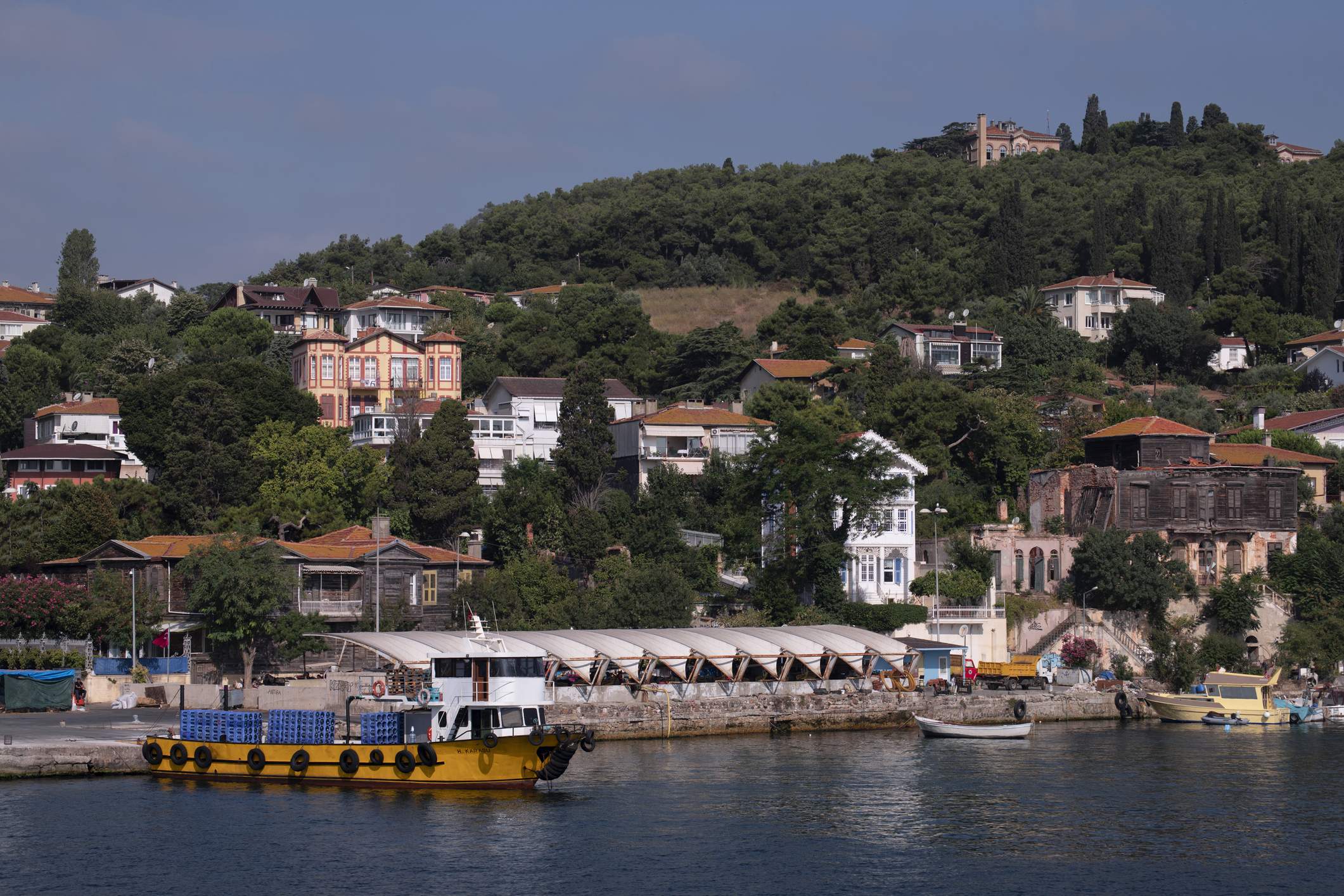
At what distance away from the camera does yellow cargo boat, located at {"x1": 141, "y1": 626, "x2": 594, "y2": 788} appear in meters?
40.3

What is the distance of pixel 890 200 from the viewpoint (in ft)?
489

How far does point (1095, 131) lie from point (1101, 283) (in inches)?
3318

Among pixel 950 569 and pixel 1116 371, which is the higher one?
pixel 1116 371

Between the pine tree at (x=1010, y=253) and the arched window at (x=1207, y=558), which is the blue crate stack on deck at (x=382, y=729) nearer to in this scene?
the arched window at (x=1207, y=558)

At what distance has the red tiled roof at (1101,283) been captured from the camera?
374ft

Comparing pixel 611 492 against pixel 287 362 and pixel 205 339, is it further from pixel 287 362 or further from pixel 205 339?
pixel 205 339

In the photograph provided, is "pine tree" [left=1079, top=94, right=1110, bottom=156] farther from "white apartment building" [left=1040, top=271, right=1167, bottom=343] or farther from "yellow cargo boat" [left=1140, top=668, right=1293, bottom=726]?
"yellow cargo boat" [left=1140, top=668, right=1293, bottom=726]

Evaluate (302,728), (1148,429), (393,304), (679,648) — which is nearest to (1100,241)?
(1148,429)

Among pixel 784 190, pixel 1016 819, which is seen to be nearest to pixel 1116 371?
pixel 784 190

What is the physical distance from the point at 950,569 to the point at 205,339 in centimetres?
5501

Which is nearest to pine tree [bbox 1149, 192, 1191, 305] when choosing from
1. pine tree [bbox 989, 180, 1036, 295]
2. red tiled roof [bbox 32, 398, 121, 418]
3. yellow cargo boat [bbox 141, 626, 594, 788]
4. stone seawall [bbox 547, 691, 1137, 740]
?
pine tree [bbox 989, 180, 1036, 295]

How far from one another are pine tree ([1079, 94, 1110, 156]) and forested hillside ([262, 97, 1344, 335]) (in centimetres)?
89

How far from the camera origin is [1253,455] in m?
75.1

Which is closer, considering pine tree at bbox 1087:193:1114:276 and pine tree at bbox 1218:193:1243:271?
pine tree at bbox 1218:193:1243:271
